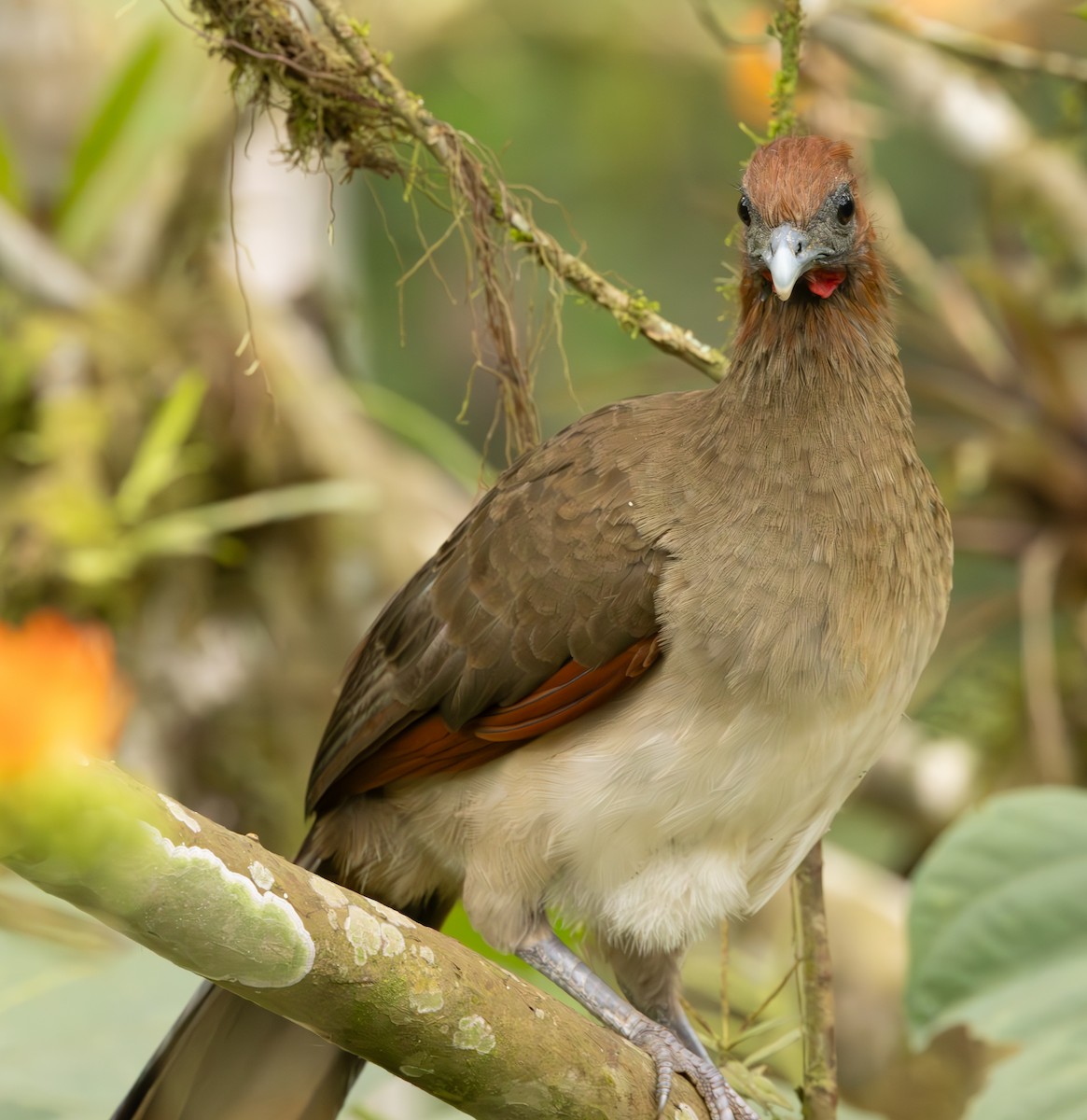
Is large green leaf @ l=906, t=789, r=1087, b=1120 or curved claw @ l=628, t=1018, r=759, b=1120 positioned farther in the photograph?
large green leaf @ l=906, t=789, r=1087, b=1120

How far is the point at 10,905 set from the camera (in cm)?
271

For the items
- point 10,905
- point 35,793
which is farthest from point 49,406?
point 35,793

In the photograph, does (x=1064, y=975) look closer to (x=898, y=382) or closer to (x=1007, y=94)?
(x=898, y=382)

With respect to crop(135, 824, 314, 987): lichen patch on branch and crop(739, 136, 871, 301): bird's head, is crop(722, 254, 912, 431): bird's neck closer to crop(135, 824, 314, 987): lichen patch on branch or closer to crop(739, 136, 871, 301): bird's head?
crop(739, 136, 871, 301): bird's head

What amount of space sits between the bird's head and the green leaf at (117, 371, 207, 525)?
2120mm

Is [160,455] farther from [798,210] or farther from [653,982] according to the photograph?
[798,210]

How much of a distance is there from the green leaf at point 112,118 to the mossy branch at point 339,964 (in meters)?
3.18

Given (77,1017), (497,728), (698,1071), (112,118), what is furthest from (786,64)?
(112,118)

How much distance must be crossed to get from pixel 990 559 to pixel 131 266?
2773 millimetres

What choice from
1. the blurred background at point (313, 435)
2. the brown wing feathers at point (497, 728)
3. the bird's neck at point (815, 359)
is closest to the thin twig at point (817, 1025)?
the brown wing feathers at point (497, 728)

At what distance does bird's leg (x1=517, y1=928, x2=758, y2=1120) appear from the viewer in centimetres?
240

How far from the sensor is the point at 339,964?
5.63 ft

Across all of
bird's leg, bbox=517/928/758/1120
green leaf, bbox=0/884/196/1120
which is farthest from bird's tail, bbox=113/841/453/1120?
bird's leg, bbox=517/928/758/1120

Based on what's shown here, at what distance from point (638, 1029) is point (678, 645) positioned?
0.65 m
